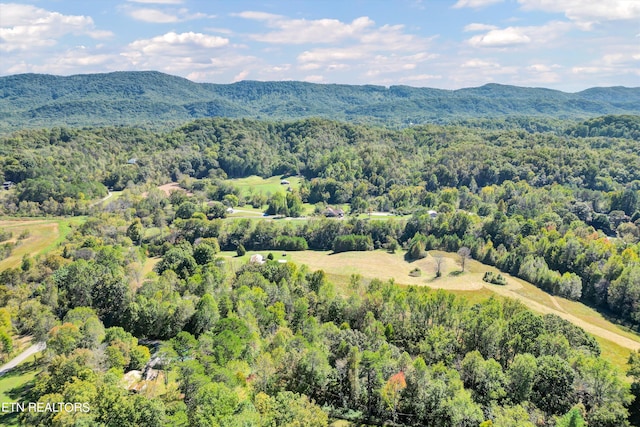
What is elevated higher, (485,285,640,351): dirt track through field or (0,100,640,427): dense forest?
(0,100,640,427): dense forest

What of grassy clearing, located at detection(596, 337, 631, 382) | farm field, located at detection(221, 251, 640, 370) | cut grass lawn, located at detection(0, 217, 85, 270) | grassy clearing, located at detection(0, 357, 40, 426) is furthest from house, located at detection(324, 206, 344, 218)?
grassy clearing, located at detection(0, 357, 40, 426)

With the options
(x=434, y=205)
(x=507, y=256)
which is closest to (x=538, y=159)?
(x=434, y=205)

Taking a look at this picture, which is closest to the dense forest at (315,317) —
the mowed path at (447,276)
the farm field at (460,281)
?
the farm field at (460,281)

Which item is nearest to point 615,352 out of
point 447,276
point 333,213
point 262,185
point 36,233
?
point 447,276

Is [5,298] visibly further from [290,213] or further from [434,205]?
[434,205]

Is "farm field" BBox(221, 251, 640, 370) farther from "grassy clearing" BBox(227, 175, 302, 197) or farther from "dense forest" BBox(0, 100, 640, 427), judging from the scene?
"grassy clearing" BBox(227, 175, 302, 197)

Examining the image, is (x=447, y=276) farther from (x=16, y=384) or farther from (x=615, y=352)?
(x=16, y=384)
